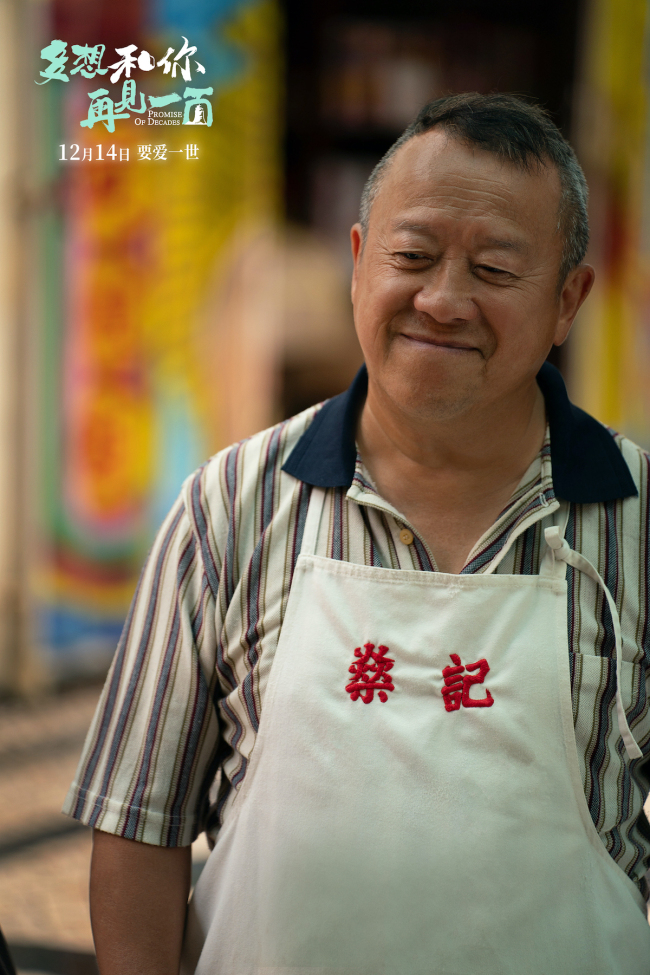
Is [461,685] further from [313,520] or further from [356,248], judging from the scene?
[356,248]

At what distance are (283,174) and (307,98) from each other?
339 millimetres

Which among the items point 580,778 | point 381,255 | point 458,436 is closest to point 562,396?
point 458,436

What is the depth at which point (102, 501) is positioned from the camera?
12.8 feet

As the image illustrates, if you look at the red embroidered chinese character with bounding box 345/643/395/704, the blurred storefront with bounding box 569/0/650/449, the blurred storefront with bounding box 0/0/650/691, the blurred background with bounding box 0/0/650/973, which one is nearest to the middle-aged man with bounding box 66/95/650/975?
the red embroidered chinese character with bounding box 345/643/395/704

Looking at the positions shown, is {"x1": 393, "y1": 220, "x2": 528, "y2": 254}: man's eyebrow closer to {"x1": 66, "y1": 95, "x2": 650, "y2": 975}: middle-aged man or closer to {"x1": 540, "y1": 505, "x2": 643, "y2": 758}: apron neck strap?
{"x1": 66, "y1": 95, "x2": 650, "y2": 975}: middle-aged man

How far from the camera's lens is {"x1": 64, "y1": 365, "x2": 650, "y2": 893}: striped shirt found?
4.27ft

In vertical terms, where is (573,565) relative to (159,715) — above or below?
above

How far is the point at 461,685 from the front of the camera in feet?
4.06

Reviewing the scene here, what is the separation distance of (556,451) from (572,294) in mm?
222

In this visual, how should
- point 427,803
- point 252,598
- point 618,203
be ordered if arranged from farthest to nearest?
point 618,203 → point 252,598 → point 427,803

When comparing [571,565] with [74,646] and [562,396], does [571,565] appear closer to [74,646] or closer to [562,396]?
[562,396]

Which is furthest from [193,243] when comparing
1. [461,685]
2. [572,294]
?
[461,685]

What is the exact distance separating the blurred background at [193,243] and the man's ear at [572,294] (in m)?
2.38

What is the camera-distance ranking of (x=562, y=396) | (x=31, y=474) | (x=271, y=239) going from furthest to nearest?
1. (x=271, y=239)
2. (x=31, y=474)
3. (x=562, y=396)
